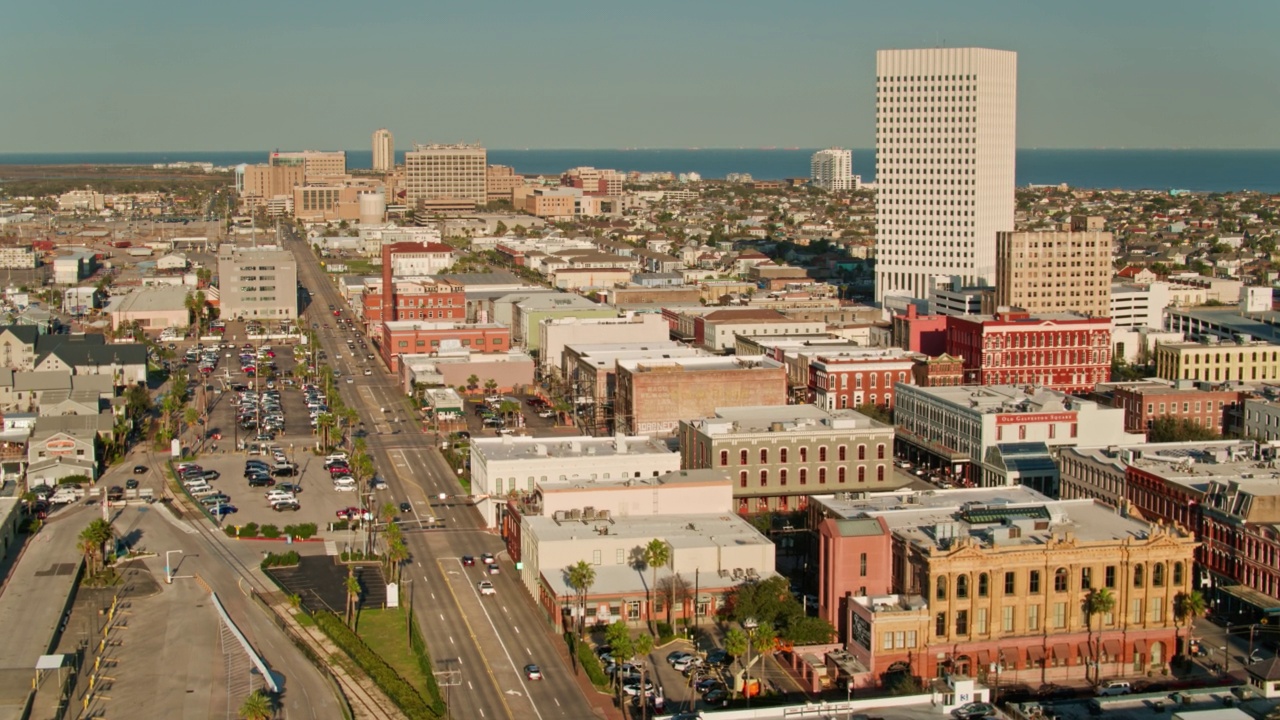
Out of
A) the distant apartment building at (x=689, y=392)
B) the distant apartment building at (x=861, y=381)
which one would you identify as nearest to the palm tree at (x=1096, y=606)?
the distant apartment building at (x=689, y=392)

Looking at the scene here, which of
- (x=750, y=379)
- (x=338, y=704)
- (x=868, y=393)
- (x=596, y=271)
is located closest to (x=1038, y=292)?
(x=868, y=393)

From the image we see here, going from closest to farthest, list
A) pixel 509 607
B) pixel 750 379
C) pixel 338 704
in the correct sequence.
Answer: pixel 338 704
pixel 509 607
pixel 750 379

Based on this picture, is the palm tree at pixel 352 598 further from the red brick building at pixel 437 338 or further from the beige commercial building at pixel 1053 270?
the beige commercial building at pixel 1053 270

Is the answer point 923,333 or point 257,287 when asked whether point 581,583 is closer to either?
point 923,333

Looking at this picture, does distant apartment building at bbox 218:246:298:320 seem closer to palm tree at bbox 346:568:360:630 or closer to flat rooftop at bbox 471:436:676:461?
flat rooftop at bbox 471:436:676:461

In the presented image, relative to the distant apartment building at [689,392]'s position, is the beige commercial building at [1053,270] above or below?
above

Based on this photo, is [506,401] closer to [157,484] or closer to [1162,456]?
[157,484]
